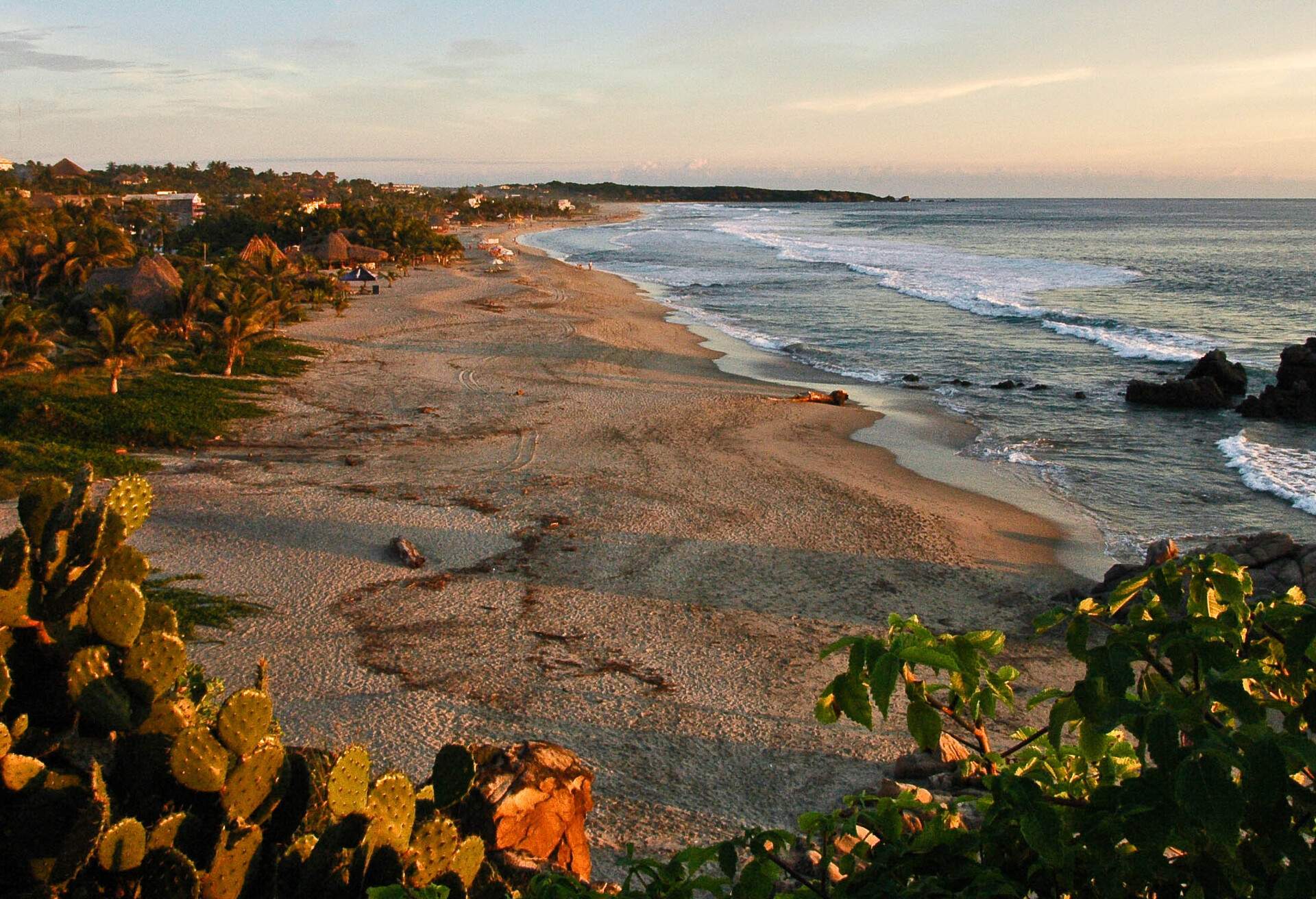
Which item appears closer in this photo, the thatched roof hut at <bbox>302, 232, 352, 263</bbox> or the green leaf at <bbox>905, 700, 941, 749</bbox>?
the green leaf at <bbox>905, 700, 941, 749</bbox>

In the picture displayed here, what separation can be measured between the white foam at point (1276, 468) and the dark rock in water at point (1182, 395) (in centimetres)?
242

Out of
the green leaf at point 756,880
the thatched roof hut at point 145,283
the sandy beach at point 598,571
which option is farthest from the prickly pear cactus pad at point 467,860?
the thatched roof hut at point 145,283

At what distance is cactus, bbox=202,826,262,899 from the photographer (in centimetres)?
327

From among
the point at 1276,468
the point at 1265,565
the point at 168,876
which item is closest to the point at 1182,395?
the point at 1276,468

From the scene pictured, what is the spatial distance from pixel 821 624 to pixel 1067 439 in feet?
41.5

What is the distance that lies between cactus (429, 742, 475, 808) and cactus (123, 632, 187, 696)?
3.70 feet

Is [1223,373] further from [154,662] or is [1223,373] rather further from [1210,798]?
[154,662]

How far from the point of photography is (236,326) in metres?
22.0

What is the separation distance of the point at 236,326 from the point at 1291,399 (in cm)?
2579

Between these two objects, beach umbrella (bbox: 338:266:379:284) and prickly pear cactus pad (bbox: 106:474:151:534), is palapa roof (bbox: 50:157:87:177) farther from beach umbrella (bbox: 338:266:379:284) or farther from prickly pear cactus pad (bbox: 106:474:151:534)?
prickly pear cactus pad (bbox: 106:474:151:534)

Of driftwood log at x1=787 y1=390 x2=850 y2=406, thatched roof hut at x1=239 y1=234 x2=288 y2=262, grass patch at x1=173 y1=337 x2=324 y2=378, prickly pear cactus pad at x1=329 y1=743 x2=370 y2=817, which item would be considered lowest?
driftwood log at x1=787 y1=390 x2=850 y2=406

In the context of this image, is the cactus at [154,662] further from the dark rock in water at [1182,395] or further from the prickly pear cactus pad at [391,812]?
the dark rock in water at [1182,395]

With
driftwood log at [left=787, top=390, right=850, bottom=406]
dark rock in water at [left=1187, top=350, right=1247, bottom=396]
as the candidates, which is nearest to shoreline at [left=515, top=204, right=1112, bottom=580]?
driftwood log at [left=787, top=390, right=850, bottom=406]

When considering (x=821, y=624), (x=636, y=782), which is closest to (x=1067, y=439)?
(x=821, y=624)
